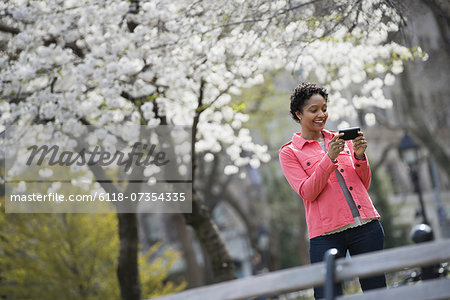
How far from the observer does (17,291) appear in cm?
1534

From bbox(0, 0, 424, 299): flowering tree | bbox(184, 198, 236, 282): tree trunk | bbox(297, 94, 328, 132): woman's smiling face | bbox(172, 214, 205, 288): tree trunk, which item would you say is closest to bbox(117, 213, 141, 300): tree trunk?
bbox(0, 0, 424, 299): flowering tree

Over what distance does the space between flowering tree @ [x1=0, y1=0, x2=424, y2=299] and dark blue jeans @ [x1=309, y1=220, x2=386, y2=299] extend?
361 centimetres

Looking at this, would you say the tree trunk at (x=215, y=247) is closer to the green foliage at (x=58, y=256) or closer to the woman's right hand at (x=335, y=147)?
the woman's right hand at (x=335, y=147)

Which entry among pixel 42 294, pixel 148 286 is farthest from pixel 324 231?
pixel 148 286

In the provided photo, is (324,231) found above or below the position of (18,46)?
below

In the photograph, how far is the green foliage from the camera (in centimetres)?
1531

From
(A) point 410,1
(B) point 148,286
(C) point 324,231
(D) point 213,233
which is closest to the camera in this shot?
(C) point 324,231

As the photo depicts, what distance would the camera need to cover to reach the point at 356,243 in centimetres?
422

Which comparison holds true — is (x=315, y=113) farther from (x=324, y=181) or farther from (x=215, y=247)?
(x=215, y=247)

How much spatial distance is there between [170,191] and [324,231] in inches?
255

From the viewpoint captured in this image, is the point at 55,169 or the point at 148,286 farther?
the point at 148,286

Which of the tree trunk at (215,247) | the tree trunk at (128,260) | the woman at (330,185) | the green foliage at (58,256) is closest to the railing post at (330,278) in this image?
the woman at (330,185)

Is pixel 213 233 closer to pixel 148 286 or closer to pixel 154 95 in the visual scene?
pixel 154 95

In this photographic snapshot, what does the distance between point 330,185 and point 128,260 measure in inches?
257
